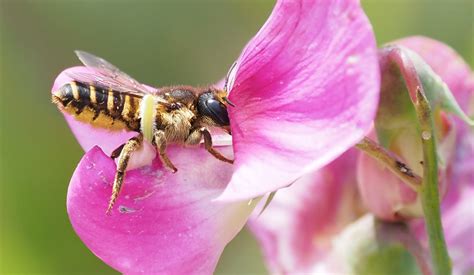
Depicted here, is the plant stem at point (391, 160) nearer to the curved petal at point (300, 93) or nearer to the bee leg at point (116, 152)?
the curved petal at point (300, 93)

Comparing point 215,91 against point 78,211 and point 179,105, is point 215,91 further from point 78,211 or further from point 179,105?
point 78,211

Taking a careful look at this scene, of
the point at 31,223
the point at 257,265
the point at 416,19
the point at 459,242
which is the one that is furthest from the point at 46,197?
the point at 459,242

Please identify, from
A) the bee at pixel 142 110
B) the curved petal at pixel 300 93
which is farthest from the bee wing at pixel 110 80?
the curved petal at pixel 300 93

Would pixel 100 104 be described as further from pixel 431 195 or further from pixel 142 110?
pixel 431 195

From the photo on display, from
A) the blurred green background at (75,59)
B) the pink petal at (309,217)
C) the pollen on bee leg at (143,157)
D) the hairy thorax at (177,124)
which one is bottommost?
the blurred green background at (75,59)

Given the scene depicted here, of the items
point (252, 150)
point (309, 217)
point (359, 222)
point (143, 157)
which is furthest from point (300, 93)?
point (309, 217)

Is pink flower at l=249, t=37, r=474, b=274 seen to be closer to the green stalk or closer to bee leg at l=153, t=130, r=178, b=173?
the green stalk

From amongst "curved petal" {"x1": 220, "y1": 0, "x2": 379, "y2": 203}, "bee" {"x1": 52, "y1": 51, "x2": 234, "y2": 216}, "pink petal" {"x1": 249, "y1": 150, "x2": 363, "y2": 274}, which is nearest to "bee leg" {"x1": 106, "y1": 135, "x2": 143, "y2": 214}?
"bee" {"x1": 52, "y1": 51, "x2": 234, "y2": 216}
